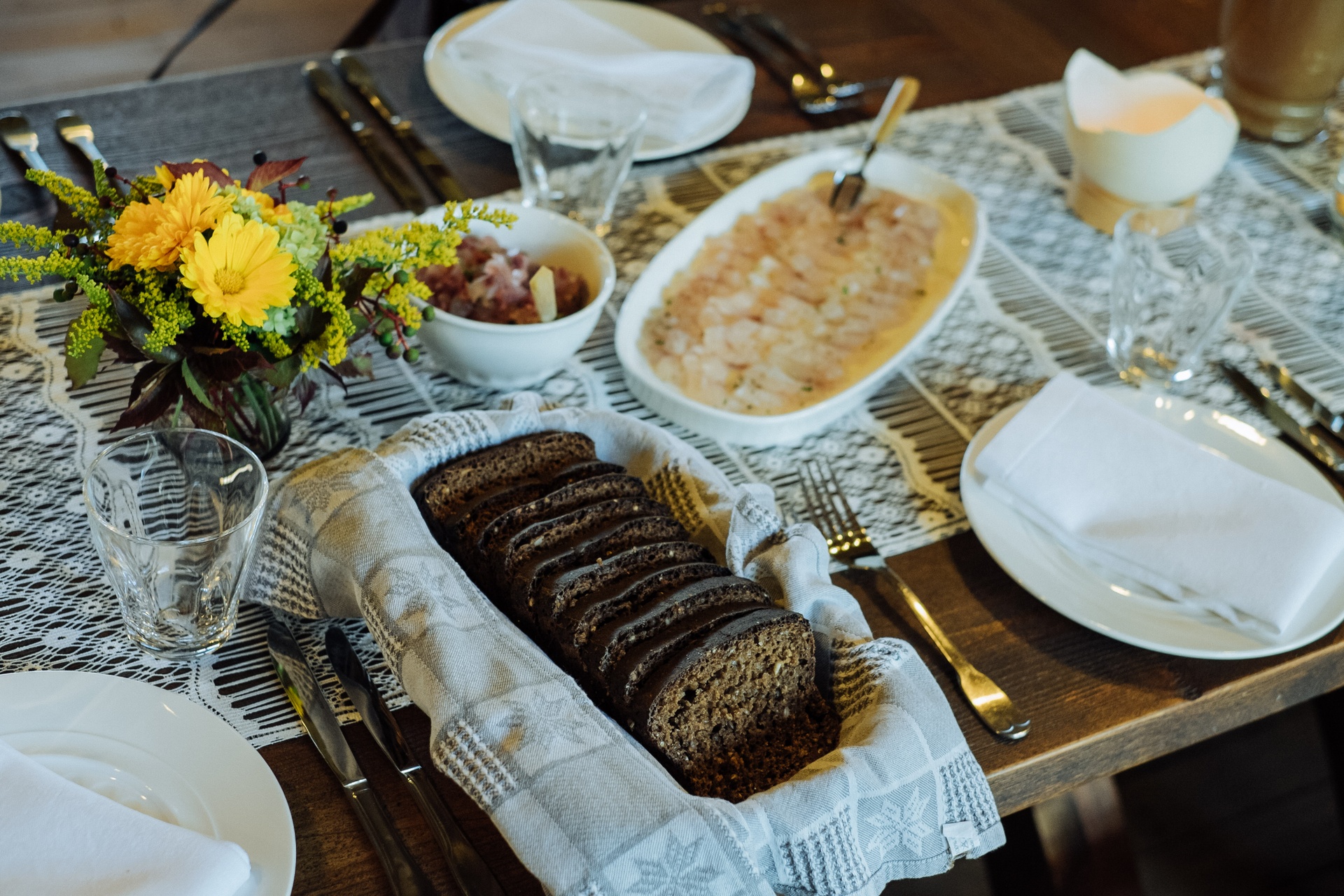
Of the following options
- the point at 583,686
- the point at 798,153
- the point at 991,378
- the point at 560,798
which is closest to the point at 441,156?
the point at 798,153

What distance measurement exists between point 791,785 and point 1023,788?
0.27m

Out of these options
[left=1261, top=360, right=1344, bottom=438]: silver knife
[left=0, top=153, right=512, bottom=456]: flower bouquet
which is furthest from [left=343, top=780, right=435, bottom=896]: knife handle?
[left=1261, top=360, right=1344, bottom=438]: silver knife

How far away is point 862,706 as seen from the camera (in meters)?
0.78

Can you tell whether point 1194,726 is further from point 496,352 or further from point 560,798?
point 496,352

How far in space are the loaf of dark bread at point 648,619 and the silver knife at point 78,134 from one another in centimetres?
81

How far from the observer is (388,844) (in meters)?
0.73

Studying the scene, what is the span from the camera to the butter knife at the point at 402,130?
140 centimetres

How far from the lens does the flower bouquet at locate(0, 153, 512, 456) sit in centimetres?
79

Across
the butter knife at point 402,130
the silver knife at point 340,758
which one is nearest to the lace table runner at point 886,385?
the silver knife at point 340,758

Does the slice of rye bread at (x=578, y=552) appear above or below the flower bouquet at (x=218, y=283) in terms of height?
below

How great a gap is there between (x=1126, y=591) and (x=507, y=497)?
1.79ft

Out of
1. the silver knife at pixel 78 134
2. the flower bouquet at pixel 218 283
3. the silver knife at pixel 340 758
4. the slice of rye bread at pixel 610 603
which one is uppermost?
the flower bouquet at pixel 218 283

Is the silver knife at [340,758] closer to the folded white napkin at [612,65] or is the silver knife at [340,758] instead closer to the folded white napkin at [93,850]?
the folded white napkin at [93,850]

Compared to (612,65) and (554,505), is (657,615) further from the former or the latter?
(612,65)
